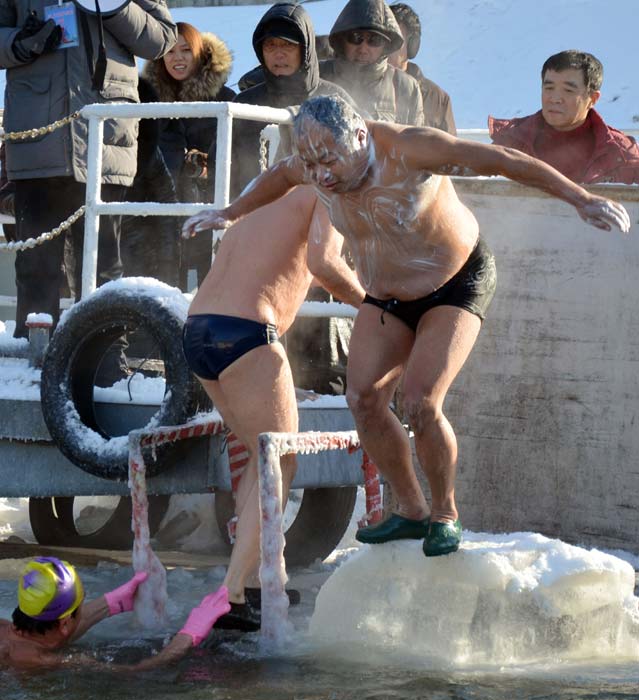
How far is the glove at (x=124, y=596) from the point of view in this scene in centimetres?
523

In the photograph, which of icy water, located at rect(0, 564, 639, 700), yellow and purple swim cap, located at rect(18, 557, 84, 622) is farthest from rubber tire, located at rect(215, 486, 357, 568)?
yellow and purple swim cap, located at rect(18, 557, 84, 622)

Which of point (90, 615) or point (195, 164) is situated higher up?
point (195, 164)

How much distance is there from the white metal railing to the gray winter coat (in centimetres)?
28

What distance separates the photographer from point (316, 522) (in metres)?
7.18

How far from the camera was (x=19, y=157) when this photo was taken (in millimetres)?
6562

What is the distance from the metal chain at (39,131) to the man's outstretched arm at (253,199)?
1.56 m

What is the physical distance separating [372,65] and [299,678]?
4008mm

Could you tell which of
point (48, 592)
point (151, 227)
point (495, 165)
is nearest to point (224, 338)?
point (48, 592)

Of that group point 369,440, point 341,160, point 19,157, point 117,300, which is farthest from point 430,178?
point 19,157

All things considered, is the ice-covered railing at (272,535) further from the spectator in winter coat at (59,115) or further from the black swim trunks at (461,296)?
the spectator in winter coat at (59,115)

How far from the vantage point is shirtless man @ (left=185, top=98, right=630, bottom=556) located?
4.51m

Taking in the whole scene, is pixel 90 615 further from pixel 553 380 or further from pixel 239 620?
pixel 553 380

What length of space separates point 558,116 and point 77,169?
2582 mm

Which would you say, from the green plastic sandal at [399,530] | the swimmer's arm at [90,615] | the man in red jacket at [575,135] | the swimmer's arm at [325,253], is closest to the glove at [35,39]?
the swimmer's arm at [325,253]
